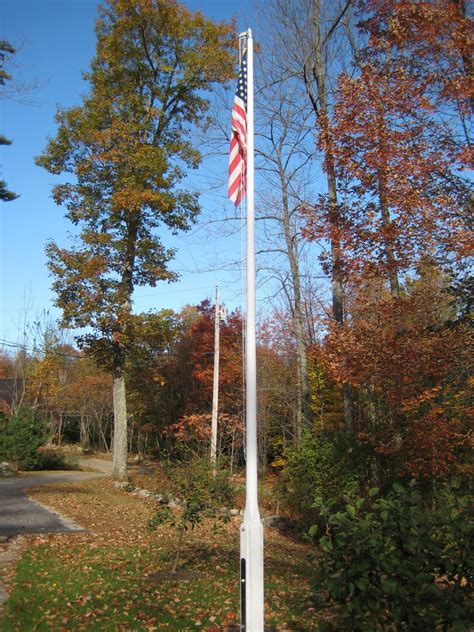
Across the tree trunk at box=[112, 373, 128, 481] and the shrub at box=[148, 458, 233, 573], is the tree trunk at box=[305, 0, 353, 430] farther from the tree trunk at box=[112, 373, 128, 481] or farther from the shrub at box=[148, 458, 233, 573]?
the tree trunk at box=[112, 373, 128, 481]

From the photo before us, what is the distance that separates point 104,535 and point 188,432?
14851 mm

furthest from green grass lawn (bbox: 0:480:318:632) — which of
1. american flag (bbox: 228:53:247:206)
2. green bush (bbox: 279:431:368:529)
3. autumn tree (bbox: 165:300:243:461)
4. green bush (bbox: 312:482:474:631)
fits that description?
autumn tree (bbox: 165:300:243:461)

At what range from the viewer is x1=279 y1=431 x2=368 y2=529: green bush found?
Result: 10844 mm

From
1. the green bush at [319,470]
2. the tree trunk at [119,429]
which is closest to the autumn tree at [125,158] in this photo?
the tree trunk at [119,429]

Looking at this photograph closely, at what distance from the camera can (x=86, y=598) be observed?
585 centimetres

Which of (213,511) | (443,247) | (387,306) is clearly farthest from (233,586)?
(443,247)

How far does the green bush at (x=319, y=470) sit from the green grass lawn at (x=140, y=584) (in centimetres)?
111

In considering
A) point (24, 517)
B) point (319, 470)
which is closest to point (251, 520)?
point (319, 470)

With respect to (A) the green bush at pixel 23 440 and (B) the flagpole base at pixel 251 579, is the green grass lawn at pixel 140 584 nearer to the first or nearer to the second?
(B) the flagpole base at pixel 251 579

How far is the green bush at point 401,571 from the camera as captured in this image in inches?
117

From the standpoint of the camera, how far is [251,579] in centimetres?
388

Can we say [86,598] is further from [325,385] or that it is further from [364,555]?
[325,385]

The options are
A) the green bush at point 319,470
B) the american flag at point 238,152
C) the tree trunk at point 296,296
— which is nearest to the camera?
the american flag at point 238,152

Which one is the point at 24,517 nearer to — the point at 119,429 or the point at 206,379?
the point at 119,429
